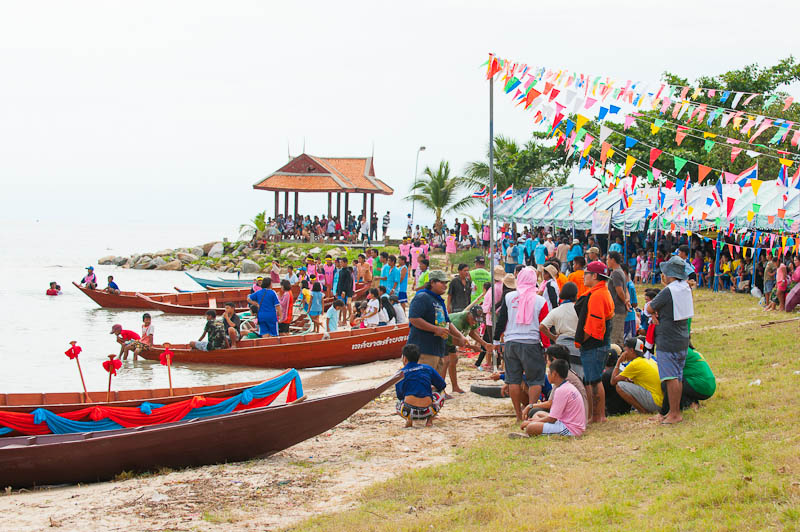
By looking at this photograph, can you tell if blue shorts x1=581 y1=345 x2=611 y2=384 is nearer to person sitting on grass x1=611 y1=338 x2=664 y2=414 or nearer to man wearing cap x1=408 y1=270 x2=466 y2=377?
person sitting on grass x1=611 y1=338 x2=664 y2=414

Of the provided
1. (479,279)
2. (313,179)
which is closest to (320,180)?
(313,179)

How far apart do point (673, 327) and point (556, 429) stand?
1562 millimetres

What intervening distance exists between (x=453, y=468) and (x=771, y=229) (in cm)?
1358

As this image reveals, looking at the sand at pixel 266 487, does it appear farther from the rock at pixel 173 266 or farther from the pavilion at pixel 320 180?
the rock at pixel 173 266

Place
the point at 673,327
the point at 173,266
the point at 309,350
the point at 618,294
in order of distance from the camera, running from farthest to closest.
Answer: the point at 173,266
the point at 309,350
the point at 618,294
the point at 673,327

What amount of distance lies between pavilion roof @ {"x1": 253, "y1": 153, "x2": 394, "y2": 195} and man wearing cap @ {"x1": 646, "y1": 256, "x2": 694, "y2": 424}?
33.0 metres

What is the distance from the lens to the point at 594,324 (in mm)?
7555

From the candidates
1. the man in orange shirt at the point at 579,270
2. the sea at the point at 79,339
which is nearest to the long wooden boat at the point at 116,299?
the sea at the point at 79,339

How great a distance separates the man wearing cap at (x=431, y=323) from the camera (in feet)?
27.8

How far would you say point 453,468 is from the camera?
6.68 meters

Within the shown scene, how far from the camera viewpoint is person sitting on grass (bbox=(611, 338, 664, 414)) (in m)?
8.02

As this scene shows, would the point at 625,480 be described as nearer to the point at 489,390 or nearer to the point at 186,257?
the point at 489,390

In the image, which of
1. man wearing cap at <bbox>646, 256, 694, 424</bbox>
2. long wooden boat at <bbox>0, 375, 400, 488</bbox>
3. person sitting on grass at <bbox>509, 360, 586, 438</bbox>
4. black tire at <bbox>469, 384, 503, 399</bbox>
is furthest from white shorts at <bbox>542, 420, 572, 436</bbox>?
black tire at <bbox>469, 384, 503, 399</bbox>

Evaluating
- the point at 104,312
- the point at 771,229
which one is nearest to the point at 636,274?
the point at 771,229
